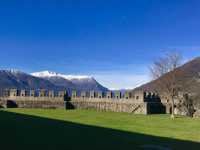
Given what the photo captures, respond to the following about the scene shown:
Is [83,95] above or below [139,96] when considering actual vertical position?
above

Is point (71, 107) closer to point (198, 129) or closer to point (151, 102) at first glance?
point (151, 102)

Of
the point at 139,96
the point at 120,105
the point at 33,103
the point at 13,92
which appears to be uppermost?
the point at 13,92

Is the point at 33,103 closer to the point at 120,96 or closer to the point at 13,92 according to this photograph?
the point at 13,92

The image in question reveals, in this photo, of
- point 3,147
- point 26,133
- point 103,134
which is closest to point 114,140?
point 103,134

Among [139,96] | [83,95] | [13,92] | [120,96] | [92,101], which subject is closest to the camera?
[139,96]

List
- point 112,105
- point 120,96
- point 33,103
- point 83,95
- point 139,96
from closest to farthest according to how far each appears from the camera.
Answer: point 139,96, point 112,105, point 120,96, point 83,95, point 33,103

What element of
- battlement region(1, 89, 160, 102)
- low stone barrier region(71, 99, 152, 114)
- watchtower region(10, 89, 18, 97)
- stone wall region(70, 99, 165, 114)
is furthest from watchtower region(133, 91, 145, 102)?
watchtower region(10, 89, 18, 97)

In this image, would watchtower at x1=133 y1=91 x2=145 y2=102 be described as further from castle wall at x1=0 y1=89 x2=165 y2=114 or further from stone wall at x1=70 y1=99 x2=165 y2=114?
stone wall at x1=70 y1=99 x2=165 y2=114

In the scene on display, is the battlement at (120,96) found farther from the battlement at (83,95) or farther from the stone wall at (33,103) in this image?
the stone wall at (33,103)

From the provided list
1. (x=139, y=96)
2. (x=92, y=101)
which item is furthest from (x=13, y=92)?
(x=139, y=96)

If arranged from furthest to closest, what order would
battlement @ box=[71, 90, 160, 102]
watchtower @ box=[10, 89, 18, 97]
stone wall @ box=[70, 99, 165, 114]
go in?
watchtower @ box=[10, 89, 18, 97]
battlement @ box=[71, 90, 160, 102]
stone wall @ box=[70, 99, 165, 114]

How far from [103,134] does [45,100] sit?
44.0m

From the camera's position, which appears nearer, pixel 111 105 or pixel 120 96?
pixel 111 105

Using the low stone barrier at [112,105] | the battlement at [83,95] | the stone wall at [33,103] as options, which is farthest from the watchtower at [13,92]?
the low stone barrier at [112,105]
